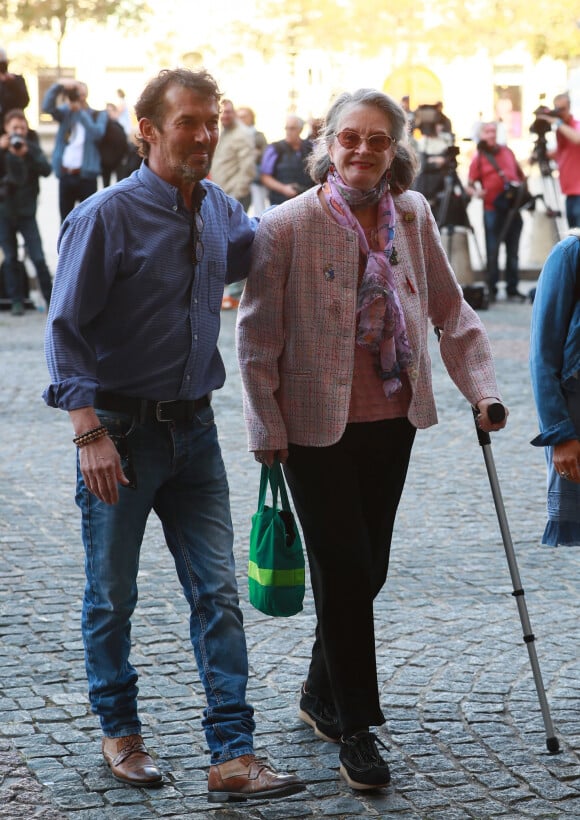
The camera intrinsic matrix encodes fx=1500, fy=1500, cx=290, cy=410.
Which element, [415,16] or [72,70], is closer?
[415,16]

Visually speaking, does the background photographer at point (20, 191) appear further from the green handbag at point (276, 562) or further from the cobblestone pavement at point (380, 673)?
the green handbag at point (276, 562)

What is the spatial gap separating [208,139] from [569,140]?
1345 cm

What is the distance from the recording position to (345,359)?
160 inches

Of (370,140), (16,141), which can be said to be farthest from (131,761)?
(16,141)

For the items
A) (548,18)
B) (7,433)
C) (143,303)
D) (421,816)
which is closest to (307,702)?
(421,816)

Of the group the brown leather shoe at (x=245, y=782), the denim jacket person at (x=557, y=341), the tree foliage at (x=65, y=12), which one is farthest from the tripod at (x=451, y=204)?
the tree foliage at (x=65, y=12)

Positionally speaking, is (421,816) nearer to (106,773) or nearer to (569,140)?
(106,773)

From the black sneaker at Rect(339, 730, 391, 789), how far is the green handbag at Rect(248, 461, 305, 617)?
1.36 ft

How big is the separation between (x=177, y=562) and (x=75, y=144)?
44.6 feet

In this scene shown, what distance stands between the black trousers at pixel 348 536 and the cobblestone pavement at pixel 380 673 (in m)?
0.24

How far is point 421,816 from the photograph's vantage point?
3.82m

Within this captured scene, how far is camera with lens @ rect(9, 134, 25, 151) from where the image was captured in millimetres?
15970

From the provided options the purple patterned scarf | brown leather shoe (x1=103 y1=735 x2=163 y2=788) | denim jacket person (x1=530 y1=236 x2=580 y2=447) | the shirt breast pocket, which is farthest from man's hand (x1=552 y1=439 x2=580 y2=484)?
brown leather shoe (x1=103 y1=735 x2=163 y2=788)

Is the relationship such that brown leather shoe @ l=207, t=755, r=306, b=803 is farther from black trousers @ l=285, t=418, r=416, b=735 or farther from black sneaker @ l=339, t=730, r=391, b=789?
black trousers @ l=285, t=418, r=416, b=735
